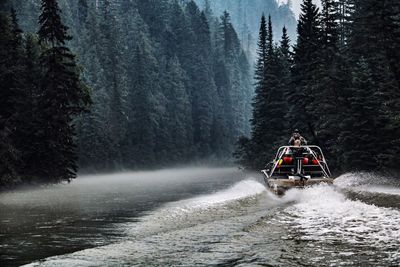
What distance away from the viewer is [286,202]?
20.0 metres

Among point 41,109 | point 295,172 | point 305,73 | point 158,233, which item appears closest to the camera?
point 158,233

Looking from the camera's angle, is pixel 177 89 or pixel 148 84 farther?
pixel 177 89

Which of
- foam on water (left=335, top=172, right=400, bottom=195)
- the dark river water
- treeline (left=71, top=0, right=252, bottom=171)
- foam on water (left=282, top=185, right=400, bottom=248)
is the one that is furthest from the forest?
the dark river water

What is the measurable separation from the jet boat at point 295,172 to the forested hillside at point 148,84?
149ft

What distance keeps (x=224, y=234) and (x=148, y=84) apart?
7880 cm

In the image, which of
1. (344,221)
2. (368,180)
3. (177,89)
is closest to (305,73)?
(368,180)

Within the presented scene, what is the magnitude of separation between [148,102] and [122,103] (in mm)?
7118

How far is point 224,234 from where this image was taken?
1287 centimetres

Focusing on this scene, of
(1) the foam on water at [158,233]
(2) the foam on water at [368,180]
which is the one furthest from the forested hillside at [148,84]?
(1) the foam on water at [158,233]

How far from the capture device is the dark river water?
10.3 m

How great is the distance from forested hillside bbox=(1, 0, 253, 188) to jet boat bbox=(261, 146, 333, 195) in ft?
149

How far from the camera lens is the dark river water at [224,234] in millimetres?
10258

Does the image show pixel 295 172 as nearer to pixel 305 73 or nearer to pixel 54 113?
pixel 54 113

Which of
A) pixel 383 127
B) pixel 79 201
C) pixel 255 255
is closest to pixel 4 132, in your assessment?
pixel 79 201
